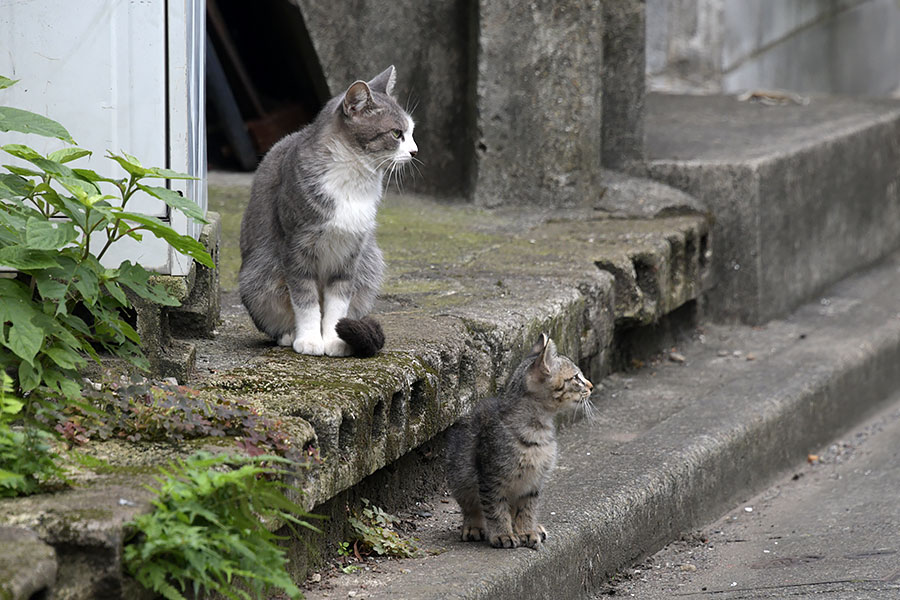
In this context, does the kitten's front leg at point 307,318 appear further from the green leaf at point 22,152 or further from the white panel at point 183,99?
the green leaf at point 22,152

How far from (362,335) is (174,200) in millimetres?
770

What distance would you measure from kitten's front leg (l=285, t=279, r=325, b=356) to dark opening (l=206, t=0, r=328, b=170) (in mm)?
2893

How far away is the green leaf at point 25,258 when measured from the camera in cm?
267

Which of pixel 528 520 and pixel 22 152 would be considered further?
pixel 528 520

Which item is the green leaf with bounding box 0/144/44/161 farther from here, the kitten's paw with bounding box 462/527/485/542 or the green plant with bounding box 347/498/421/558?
the kitten's paw with bounding box 462/527/485/542

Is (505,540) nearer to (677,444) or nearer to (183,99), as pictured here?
(677,444)

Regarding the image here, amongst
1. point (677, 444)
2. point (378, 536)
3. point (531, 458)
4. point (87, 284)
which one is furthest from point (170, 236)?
point (677, 444)

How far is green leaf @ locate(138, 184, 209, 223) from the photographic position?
8.91 ft

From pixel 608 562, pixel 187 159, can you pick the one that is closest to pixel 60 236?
pixel 187 159

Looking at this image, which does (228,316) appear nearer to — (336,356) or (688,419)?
(336,356)

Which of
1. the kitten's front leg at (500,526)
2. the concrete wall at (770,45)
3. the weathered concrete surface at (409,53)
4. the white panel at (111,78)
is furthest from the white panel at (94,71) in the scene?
the concrete wall at (770,45)

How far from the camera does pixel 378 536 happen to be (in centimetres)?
325

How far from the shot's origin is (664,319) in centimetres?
566

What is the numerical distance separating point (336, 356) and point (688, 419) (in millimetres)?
1698
